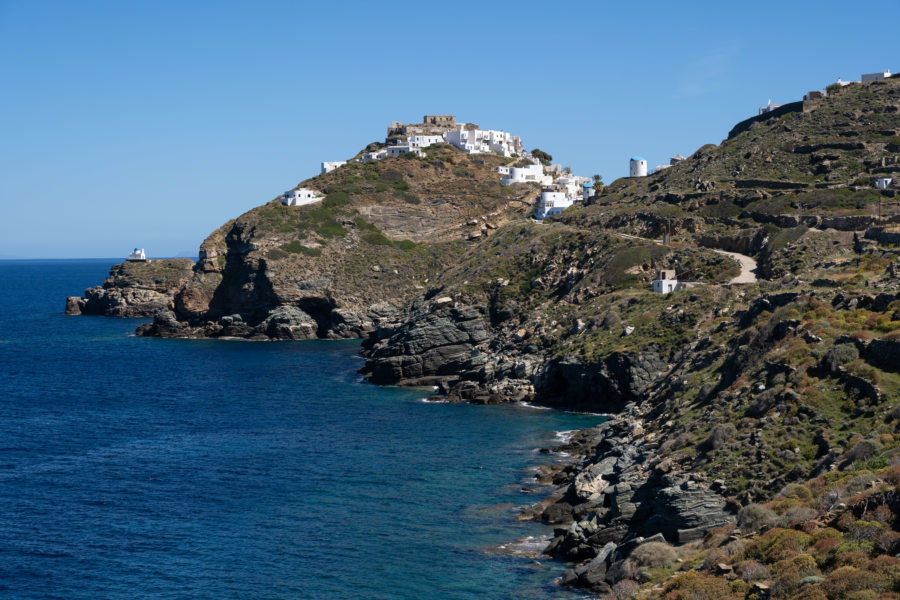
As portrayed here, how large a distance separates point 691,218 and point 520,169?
76.1 meters

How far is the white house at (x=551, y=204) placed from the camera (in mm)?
142125

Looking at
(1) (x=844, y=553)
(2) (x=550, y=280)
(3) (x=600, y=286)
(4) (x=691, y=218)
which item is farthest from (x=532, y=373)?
(1) (x=844, y=553)

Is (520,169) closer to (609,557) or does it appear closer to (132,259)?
(132,259)

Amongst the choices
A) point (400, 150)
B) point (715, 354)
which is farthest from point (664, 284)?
point (400, 150)

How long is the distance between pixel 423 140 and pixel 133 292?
66178mm

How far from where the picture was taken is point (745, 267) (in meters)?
86.2

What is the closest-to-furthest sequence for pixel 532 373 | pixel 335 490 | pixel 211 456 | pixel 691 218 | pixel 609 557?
pixel 609 557 < pixel 335 490 < pixel 211 456 < pixel 532 373 < pixel 691 218

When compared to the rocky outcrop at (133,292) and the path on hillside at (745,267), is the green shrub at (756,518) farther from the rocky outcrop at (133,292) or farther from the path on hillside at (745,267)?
the rocky outcrop at (133,292)

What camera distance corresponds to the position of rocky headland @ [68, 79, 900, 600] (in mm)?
34562

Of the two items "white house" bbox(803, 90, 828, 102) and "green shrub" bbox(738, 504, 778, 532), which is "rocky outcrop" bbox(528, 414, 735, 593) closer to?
"green shrub" bbox(738, 504, 778, 532)

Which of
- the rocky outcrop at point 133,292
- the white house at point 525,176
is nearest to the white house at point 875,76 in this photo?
the white house at point 525,176

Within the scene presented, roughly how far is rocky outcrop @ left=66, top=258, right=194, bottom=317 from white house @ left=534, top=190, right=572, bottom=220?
7307cm

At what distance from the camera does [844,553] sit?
2742 cm

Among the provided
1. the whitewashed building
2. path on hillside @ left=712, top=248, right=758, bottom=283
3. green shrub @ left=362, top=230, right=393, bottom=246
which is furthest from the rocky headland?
the whitewashed building
